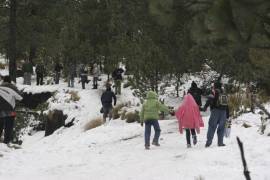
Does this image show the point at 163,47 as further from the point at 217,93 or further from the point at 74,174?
the point at 74,174

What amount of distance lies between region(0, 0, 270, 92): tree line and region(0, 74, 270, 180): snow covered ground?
66.7 inches

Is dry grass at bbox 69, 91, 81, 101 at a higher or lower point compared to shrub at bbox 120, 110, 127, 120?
higher

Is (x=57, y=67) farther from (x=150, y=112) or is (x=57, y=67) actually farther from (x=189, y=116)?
(x=189, y=116)

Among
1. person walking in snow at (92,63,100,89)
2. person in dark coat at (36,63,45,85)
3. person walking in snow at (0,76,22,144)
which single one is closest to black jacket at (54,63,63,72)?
person in dark coat at (36,63,45,85)

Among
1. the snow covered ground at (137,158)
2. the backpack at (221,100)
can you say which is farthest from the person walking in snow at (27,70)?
the backpack at (221,100)

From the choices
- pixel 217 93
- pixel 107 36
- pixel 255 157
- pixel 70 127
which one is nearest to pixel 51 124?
pixel 70 127

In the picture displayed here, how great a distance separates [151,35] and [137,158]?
8402mm

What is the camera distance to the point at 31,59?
120 feet

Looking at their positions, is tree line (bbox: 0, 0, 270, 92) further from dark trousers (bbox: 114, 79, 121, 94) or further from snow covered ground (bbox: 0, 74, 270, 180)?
snow covered ground (bbox: 0, 74, 270, 180)

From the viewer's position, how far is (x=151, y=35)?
19.7 m

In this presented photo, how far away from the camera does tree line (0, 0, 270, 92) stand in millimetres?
2316

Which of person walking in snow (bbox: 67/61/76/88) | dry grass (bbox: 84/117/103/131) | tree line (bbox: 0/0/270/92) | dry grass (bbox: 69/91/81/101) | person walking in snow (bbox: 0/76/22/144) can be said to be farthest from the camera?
person walking in snow (bbox: 67/61/76/88)

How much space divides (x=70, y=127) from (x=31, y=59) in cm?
Result: 1517

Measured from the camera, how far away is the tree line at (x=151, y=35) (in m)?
2.32
